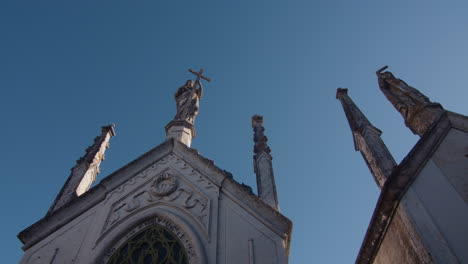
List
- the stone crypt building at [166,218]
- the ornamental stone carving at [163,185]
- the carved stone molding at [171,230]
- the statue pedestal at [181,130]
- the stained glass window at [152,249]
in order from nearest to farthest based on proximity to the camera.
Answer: the carved stone molding at [171,230]
the stone crypt building at [166,218]
the stained glass window at [152,249]
the ornamental stone carving at [163,185]
the statue pedestal at [181,130]

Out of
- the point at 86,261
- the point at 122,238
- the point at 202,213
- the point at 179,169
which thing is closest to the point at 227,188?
the point at 202,213

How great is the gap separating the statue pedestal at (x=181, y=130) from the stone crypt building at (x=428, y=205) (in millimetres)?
6733

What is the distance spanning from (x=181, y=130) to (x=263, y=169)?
13.1 ft

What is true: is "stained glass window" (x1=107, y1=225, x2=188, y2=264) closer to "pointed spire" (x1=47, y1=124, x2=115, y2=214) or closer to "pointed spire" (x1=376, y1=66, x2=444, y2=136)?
"pointed spire" (x1=47, y1=124, x2=115, y2=214)

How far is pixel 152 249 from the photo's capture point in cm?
852

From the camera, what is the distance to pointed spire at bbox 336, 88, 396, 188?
33.8 ft

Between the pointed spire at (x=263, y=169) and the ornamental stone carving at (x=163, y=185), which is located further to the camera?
the ornamental stone carving at (x=163, y=185)

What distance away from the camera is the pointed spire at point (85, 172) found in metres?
10.4

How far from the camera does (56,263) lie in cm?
833

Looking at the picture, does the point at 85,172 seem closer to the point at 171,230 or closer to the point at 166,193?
the point at 166,193

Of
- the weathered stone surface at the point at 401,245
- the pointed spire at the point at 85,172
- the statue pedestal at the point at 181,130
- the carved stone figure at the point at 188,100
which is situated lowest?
the weathered stone surface at the point at 401,245

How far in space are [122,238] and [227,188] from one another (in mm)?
2791

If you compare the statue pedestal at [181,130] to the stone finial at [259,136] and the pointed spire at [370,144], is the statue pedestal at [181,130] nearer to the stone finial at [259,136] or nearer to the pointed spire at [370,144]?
the stone finial at [259,136]

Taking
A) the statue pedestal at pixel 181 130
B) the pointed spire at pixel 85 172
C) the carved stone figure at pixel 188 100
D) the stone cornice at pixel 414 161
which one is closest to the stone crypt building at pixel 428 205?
the stone cornice at pixel 414 161
